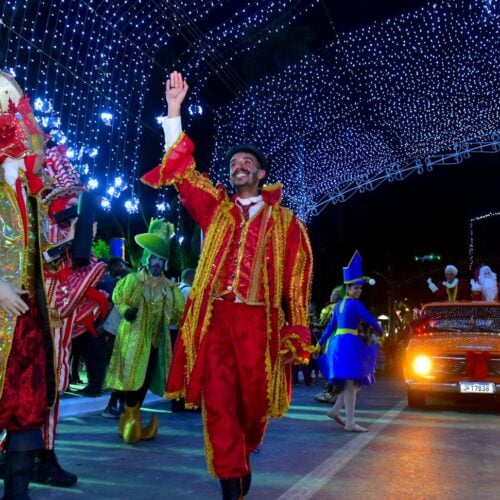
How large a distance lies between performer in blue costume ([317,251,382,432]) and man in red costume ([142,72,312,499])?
3.96m

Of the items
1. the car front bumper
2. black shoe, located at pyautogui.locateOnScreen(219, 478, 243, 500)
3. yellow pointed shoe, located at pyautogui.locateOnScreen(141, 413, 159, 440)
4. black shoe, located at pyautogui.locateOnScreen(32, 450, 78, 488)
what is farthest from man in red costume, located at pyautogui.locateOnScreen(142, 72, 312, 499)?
the car front bumper

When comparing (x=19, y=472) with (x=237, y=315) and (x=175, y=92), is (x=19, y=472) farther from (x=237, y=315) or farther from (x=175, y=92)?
(x=175, y=92)

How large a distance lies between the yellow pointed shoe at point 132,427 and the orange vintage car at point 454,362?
16.9 feet

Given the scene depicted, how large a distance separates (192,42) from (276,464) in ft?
30.5

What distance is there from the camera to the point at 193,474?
5270mm

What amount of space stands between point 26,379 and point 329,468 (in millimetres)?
2990

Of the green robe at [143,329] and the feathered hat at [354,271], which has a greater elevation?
the feathered hat at [354,271]

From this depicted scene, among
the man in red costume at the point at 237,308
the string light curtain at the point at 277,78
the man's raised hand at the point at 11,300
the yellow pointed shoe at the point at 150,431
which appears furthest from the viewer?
the string light curtain at the point at 277,78

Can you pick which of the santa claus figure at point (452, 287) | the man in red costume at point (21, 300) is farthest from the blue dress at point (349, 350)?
the santa claus figure at point (452, 287)

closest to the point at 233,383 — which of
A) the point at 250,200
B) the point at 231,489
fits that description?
the point at 231,489

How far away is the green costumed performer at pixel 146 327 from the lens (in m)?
6.94

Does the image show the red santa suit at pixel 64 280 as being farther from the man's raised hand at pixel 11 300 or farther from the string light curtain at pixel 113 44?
the string light curtain at pixel 113 44

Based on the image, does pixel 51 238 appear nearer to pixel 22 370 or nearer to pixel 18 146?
pixel 18 146

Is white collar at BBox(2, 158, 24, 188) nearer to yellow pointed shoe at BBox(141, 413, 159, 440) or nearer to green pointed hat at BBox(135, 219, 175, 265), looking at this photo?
green pointed hat at BBox(135, 219, 175, 265)
